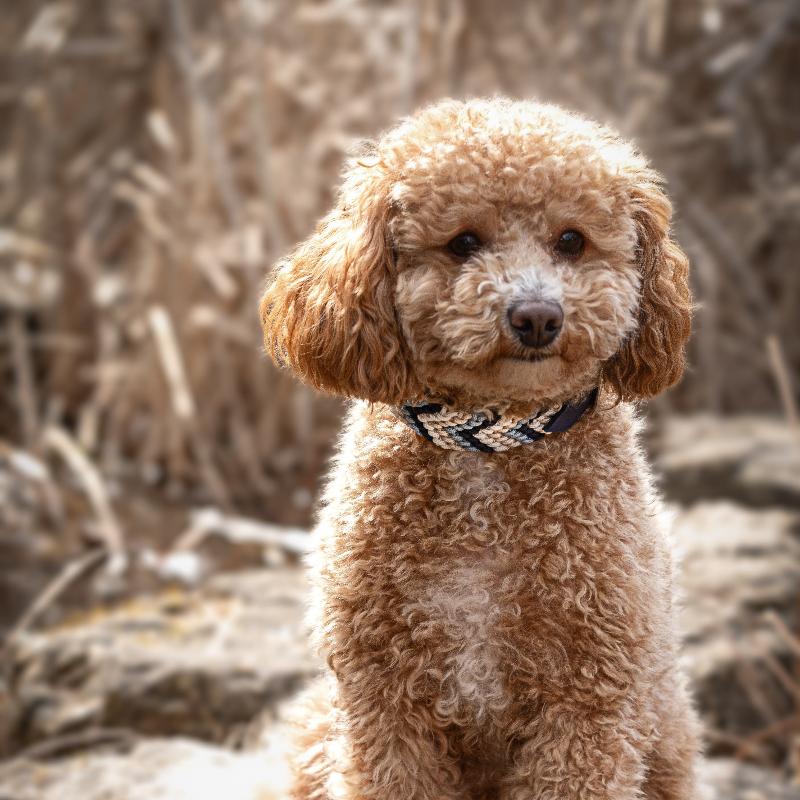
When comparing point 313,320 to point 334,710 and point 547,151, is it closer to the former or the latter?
point 547,151

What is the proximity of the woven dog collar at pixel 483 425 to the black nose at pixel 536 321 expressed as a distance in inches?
7.5

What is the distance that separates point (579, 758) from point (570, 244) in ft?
2.54

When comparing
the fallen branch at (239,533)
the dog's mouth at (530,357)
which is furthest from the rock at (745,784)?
the fallen branch at (239,533)

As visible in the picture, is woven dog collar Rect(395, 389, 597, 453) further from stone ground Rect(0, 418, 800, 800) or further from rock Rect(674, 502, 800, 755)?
rock Rect(674, 502, 800, 755)

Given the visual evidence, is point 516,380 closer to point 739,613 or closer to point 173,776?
point 173,776

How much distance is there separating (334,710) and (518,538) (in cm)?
46

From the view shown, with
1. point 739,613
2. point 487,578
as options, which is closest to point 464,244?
point 487,578

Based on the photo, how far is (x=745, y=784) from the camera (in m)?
2.90

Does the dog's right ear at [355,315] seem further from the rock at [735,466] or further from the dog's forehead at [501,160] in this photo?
the rock at [735,466]

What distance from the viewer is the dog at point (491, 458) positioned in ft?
5.91

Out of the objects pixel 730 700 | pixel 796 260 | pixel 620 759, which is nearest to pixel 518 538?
pixel 620 759

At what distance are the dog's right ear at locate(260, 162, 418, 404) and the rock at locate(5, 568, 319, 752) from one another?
1694mm

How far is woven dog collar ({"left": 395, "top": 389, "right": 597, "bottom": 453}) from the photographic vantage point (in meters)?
1.88

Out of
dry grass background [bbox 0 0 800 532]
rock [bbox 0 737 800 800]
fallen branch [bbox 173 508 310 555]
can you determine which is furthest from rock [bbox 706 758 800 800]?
dry grass background [bbox 0 0 800 532]
